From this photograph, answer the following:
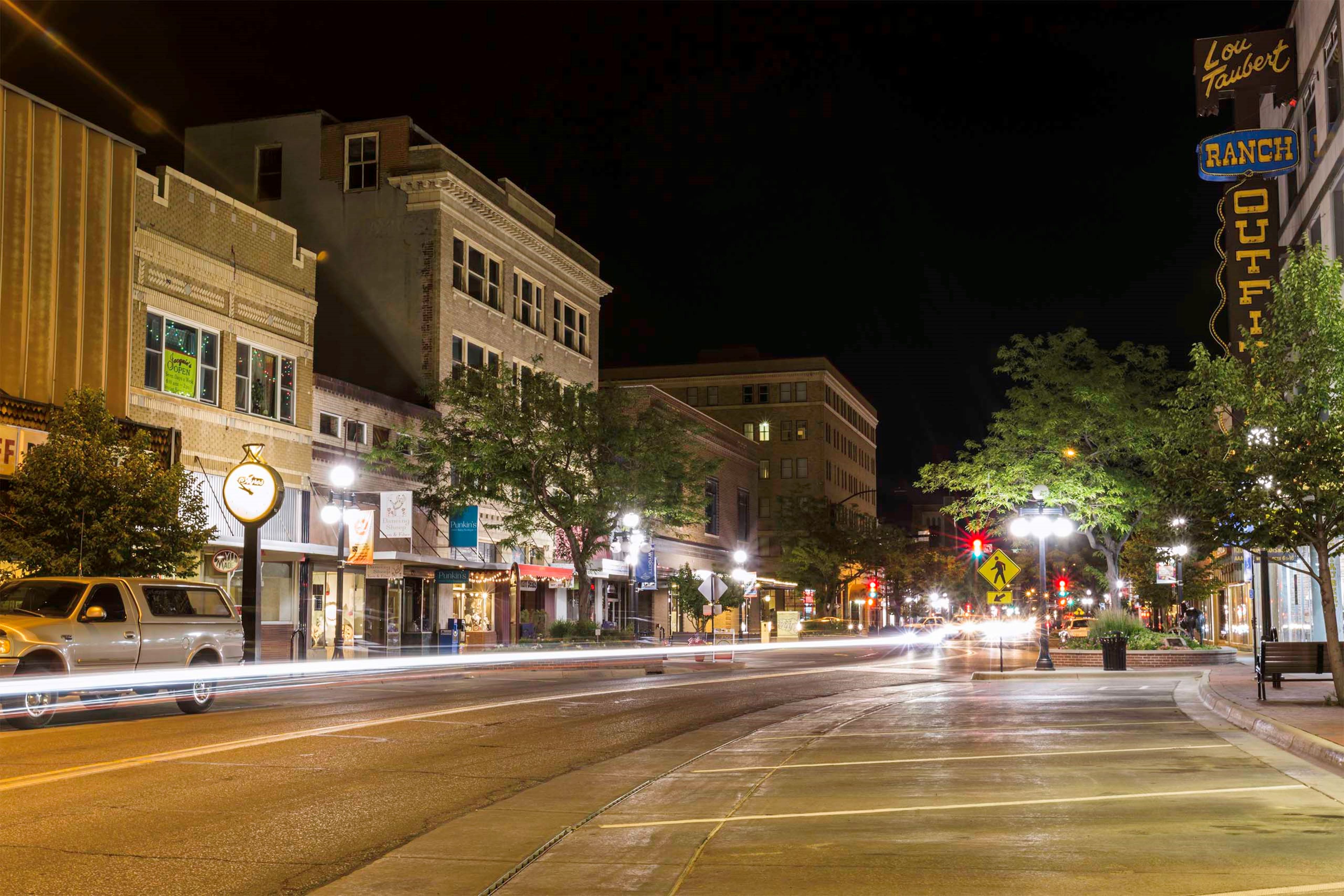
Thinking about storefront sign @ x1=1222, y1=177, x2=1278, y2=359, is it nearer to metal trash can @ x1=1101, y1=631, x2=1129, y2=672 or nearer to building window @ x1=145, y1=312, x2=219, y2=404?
metal trash can @ x1=1101, y1=631, x2=1129, y2=672

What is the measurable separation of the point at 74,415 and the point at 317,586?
696 inches

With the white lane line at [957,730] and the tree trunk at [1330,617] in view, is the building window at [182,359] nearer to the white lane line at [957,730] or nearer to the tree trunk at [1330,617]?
the white lane line at [957,730]

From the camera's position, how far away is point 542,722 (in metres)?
19.0

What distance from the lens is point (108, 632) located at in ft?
61.8

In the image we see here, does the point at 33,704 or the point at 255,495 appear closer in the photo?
the point at 33,704

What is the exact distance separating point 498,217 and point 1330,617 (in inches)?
1605

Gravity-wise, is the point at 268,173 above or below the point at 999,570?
above

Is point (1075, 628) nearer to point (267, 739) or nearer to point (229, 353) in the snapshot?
point (229, 353)

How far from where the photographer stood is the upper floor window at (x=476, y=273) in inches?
2050

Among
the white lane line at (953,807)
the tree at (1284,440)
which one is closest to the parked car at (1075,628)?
the tree at (1284,440)

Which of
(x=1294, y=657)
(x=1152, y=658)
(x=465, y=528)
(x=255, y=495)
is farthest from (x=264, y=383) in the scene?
(x=1294, y=657)

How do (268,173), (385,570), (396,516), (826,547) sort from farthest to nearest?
(826,547)
(268,173)
(385,570)
(396,516)

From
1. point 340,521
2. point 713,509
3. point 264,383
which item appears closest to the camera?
point 340,521

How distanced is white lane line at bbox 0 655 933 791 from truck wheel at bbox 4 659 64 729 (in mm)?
3550
